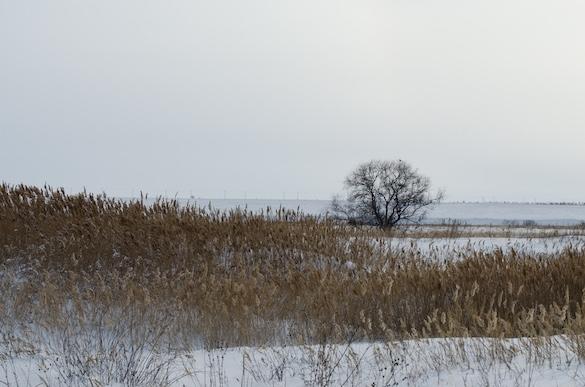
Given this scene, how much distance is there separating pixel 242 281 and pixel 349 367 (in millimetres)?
3308

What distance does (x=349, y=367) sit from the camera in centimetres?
528

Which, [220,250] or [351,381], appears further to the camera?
[220,250]

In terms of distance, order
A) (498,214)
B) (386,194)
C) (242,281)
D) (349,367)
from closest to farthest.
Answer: (349,367), (242,281), (386,194), (498,214)

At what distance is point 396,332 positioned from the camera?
695 centimetres

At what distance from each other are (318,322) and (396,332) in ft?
3.09

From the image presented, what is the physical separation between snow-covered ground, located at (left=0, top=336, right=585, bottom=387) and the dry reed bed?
0.24 meters

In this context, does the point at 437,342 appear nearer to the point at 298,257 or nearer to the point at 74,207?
the point at 298,257

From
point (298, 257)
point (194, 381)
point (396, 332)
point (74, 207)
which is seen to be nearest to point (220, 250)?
point (298, 257)

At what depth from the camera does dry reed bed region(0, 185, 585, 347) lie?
670 centimetres

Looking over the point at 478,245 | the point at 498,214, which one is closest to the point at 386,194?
the point at 478,245

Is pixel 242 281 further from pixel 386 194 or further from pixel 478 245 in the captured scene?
pixel 386 194

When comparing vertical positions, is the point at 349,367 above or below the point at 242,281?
below

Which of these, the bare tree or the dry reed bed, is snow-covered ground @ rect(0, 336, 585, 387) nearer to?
the dry reed bed

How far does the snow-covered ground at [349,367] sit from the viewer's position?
4875 mm
